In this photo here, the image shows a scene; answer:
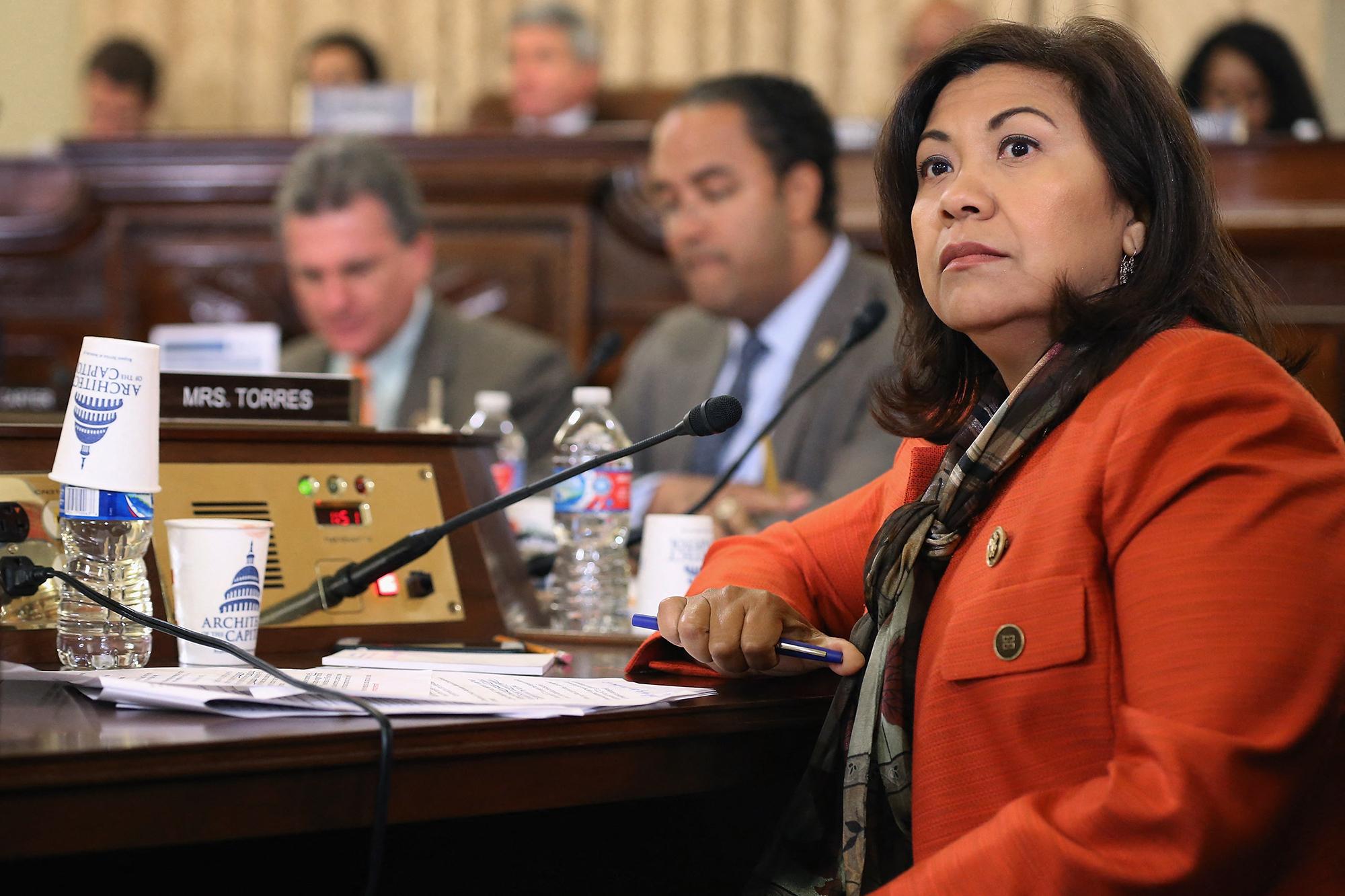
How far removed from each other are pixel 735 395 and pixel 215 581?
64.2 inches

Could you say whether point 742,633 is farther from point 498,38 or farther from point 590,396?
point 498,38

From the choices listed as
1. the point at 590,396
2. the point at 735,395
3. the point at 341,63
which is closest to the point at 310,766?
the point at 590,396

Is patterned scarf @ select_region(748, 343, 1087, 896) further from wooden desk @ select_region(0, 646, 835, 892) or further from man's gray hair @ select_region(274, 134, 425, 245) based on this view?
man's gray hair @ select_region(274, 134, 425, 245)

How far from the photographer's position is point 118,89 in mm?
4938

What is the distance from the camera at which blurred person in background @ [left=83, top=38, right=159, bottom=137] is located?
4906mm

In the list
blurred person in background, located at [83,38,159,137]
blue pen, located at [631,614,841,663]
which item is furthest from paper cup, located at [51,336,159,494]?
blurred person in background, located at [83,38,159,137]

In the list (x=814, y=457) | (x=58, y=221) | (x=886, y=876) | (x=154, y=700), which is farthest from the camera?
(x=58, y=221)

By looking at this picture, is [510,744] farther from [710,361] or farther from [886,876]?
[710,361]

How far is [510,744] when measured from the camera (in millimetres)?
864

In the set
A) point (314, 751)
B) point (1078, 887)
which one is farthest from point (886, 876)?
point (314, 751)

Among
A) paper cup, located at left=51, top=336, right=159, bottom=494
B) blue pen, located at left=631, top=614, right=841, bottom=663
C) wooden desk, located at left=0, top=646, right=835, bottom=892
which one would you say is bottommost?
wooden desk, located at left=0, top=646, right=835, bottom=892

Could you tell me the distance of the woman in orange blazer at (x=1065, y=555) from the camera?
0.77 metres

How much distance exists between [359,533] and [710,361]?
1.59 metres

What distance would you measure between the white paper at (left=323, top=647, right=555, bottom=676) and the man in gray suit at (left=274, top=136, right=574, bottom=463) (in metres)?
1.80
